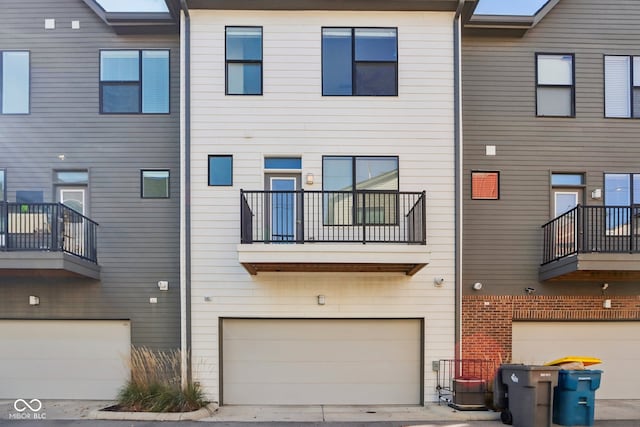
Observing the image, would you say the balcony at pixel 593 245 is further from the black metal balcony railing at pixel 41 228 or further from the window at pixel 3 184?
the window at pixel 3 184

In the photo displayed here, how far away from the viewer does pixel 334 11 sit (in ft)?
34.7

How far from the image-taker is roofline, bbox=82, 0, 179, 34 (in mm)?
10617

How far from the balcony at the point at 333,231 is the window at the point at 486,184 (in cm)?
156

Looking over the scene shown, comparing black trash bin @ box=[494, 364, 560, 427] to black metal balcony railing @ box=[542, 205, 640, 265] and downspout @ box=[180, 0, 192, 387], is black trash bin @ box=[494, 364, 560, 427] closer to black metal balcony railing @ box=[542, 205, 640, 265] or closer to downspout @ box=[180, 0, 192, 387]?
black metal balcony railing @ box=[542, 205, 640, 265]

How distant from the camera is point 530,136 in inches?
429

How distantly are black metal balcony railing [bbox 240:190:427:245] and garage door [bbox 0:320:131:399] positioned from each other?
375cm

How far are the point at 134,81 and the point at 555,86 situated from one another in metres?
8.89

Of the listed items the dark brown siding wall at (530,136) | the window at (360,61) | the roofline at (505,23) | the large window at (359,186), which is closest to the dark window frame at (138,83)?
the window at (360,61)

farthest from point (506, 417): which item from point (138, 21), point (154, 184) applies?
point (138, 21)

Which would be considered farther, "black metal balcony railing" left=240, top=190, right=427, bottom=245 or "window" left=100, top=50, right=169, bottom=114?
"window" left=100, top=50, right=169, bottom=114

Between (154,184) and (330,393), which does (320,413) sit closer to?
(330,393)

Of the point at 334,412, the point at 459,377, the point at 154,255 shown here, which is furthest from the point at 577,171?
the point at 154,255

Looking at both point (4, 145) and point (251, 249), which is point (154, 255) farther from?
point (4, 145)

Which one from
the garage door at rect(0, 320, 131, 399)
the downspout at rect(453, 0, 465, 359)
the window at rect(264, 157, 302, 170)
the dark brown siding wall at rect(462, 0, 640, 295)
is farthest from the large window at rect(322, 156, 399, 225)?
the garage door at rect(0, 320, 131, 399)
